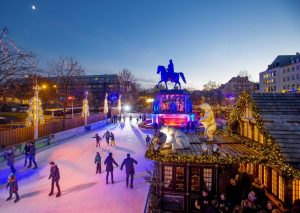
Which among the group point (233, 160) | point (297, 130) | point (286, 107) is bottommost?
point (233, 160)

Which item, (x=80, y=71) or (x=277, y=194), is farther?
(x=80, y=71)

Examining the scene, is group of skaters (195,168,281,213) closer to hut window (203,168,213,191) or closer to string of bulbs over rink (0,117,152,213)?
hut window (203,168,213,191)

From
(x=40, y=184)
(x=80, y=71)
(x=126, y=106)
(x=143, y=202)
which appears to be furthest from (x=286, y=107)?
(x=126, y=106)

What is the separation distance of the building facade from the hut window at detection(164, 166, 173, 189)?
6452cm

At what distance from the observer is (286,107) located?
35.6 feet

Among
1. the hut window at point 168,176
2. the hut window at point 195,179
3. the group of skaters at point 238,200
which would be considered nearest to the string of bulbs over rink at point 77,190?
the hut window at point 168,176

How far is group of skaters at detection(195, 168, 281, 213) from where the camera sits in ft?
26.2

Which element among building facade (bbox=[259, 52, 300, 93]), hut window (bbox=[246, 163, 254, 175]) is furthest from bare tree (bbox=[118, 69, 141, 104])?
hut window (bbox=[246, 163, 254, 175])

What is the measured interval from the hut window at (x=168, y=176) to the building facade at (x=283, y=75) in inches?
2540

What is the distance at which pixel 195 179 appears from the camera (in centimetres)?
1022

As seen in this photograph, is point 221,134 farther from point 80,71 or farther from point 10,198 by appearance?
point 80,71

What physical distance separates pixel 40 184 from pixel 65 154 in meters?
7.92

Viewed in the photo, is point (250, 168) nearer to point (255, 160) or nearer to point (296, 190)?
point (255, 160)

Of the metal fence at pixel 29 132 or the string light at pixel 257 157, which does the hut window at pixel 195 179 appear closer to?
the string light at pixel 257 157
